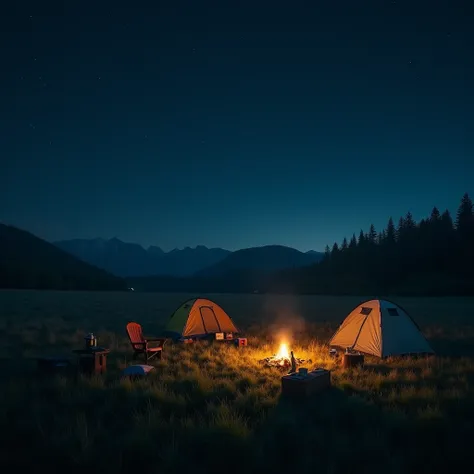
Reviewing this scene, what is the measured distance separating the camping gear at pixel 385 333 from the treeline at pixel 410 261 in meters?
57.4

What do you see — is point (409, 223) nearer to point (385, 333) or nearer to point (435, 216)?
point (435, 216)

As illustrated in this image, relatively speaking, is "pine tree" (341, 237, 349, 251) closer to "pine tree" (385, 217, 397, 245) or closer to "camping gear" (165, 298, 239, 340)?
"pine tree" (385, 217, 397, 245)

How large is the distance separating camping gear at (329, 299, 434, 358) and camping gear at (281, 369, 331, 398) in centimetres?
443

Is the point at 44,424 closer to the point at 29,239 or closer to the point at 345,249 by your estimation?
the point at 345,249

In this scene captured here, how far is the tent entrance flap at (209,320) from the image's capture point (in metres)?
16.6

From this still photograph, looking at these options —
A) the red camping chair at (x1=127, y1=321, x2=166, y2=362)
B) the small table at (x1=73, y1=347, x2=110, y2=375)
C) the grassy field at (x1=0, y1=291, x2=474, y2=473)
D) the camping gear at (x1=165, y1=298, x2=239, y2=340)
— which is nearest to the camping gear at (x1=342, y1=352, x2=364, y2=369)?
the grassy field at (x1=0, y1=291, x2=474, y2=473)

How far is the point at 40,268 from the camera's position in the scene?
290 ft

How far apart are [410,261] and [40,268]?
75.9 metres

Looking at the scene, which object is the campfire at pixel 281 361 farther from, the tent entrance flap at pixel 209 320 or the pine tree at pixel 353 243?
the pine tree at pixel 353 243

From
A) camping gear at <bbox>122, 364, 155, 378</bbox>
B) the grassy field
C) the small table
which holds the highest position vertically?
the small table

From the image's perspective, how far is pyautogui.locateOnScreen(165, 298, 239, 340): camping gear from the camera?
16219 mm

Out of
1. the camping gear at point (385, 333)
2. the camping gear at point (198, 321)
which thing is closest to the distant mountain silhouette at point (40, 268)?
the camping gear at point (198, 321)

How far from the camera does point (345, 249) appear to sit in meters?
92.9

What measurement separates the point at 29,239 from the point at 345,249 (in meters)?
86.1
